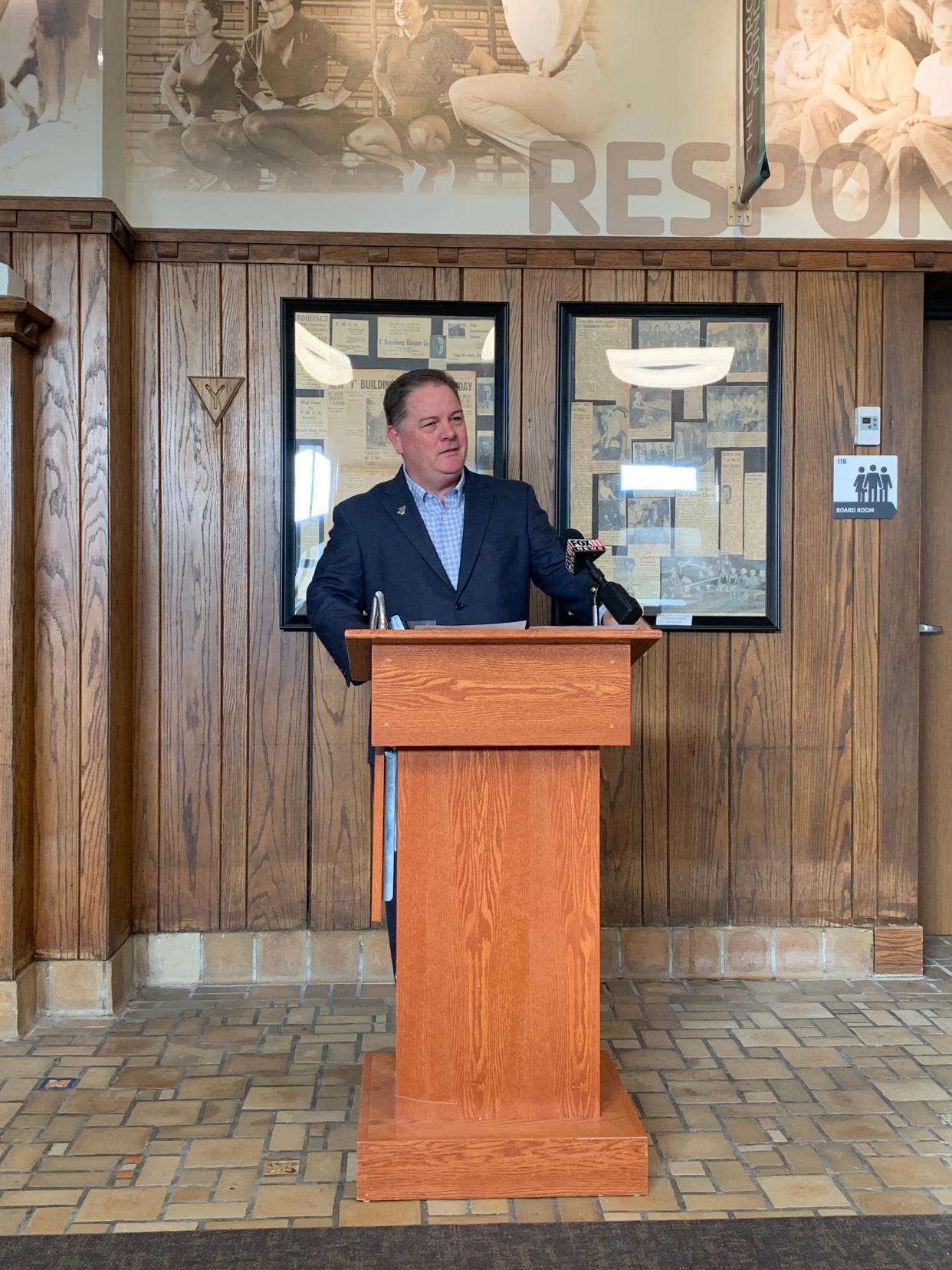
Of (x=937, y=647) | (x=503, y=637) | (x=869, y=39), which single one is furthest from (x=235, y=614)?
(x=869, y=39)

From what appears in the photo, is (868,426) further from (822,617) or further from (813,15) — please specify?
(813,15)

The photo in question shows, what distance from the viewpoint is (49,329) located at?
3.29 m

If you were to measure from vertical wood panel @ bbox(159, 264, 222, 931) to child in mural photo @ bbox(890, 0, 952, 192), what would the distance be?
2.31 metres

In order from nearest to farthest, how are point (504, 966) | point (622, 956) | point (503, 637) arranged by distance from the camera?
1. point (503, 637)
2. point (504, 966)
3. point (622, 956)

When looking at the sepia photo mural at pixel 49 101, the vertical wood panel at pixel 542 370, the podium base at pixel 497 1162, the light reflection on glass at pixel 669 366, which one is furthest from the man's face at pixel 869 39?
the podium base at pixel 497 1162

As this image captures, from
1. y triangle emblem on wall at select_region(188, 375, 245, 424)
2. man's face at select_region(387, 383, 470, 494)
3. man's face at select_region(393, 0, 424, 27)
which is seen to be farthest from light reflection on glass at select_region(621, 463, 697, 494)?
man's face at select_region(393, 0, 424, 27)

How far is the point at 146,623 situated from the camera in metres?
3.57

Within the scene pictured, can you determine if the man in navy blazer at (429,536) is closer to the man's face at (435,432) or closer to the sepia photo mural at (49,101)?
the man's face at (435,432)

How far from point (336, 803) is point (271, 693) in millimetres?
420

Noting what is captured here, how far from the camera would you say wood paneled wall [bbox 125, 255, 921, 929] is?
11.7 feet

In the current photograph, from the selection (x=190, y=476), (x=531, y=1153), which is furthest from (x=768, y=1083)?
(x=190, y=476)

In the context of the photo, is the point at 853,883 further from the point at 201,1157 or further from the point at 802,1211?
the point at 201,1157

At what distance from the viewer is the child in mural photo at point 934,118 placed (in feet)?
11.8

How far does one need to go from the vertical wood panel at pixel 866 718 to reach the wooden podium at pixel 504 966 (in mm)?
1744
